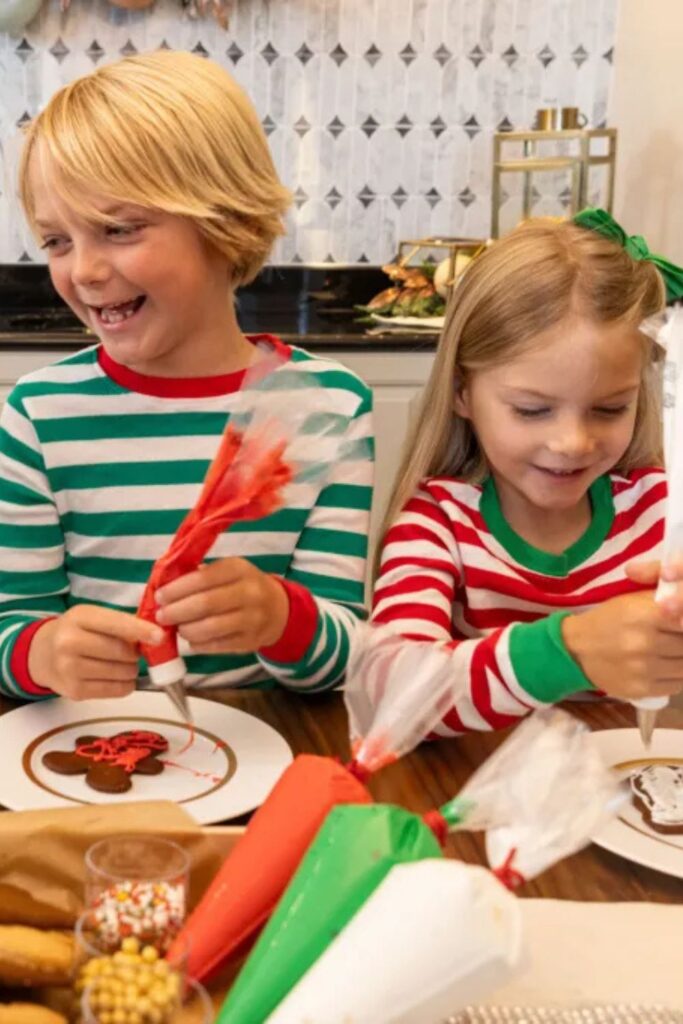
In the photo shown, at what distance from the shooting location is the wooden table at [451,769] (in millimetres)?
877

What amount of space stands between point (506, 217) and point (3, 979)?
288cm

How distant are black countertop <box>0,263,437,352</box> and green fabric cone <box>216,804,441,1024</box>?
2.24 metres

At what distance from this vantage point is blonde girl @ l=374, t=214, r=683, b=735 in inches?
51.4

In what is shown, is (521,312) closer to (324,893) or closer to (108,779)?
(108,779)

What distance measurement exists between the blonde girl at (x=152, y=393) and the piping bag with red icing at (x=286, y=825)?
1.29 ft

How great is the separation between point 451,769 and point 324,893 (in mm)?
494

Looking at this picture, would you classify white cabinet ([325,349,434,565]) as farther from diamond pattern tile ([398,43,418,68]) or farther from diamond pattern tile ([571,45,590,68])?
diamond pattern tile ([571,45,590,68])

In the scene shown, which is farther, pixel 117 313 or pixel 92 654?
pixel 117 313

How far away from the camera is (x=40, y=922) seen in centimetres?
71

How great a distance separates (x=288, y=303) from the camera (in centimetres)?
324

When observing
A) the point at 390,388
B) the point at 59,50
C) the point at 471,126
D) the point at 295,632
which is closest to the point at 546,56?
the point at 471,126

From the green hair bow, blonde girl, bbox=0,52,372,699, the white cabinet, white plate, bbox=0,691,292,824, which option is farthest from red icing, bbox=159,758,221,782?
the white cabinet

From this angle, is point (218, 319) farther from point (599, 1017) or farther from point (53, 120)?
point (599, 1017)

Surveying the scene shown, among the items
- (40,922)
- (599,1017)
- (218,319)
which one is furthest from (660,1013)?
(218,319)
